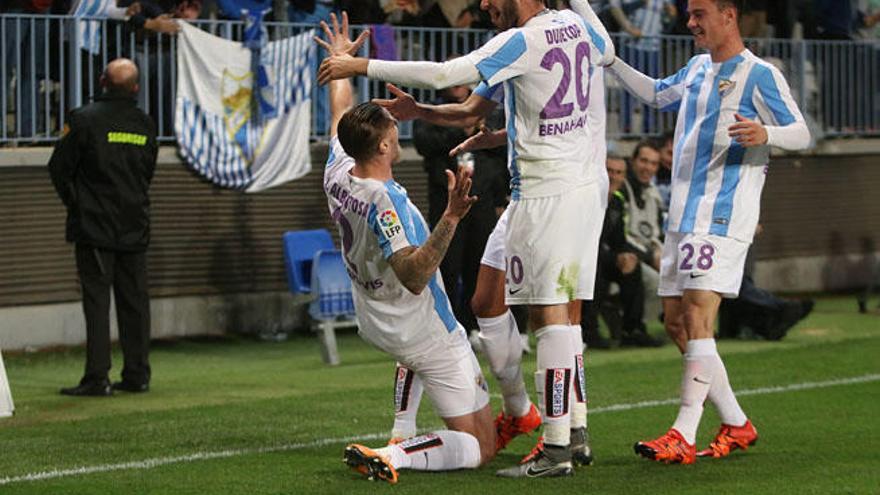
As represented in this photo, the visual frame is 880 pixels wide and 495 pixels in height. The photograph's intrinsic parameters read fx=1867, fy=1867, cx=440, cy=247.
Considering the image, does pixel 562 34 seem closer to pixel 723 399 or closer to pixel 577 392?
pixel 577 392

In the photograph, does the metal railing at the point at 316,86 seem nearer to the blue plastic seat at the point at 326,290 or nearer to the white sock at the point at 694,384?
the blue plastic seat at the point at 326,290

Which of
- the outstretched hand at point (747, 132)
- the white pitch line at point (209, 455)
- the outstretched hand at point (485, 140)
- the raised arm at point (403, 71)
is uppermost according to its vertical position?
the raised arm at point (403, 71)

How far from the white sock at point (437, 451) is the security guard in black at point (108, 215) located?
14.7 feet

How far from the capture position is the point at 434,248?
8219mm

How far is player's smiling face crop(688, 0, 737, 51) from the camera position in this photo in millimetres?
9117

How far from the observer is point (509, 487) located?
27.2 ft

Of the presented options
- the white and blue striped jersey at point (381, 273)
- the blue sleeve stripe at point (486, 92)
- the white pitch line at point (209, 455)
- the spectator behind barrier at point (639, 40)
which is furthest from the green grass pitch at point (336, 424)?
the spectator behind barrier at point (639, 40)

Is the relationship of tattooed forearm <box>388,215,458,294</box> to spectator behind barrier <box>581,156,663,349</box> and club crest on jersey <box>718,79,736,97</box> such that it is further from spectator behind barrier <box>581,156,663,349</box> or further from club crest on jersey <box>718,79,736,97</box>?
spectator behind barrier <box>581,156,663,349</box>

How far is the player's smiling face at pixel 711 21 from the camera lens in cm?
912

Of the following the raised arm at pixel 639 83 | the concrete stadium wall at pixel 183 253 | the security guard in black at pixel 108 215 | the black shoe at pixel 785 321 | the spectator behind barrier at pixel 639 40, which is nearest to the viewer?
the raised arm at pixel 639 83

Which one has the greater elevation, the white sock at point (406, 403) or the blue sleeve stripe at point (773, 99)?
the blue sleeve stripe at point (773, 99)

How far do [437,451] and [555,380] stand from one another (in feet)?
2.07

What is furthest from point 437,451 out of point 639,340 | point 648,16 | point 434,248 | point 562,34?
point 648,16

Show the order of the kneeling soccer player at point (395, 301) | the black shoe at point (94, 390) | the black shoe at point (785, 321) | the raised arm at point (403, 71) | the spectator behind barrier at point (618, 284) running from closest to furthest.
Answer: the raised arm at point (403, 71)
the kneeling soccer player at point (395, 301)
the black shoe at point (94, 390)
the spectator behind barrier at point (618, 284)
the black shoe at point (785, 321)
